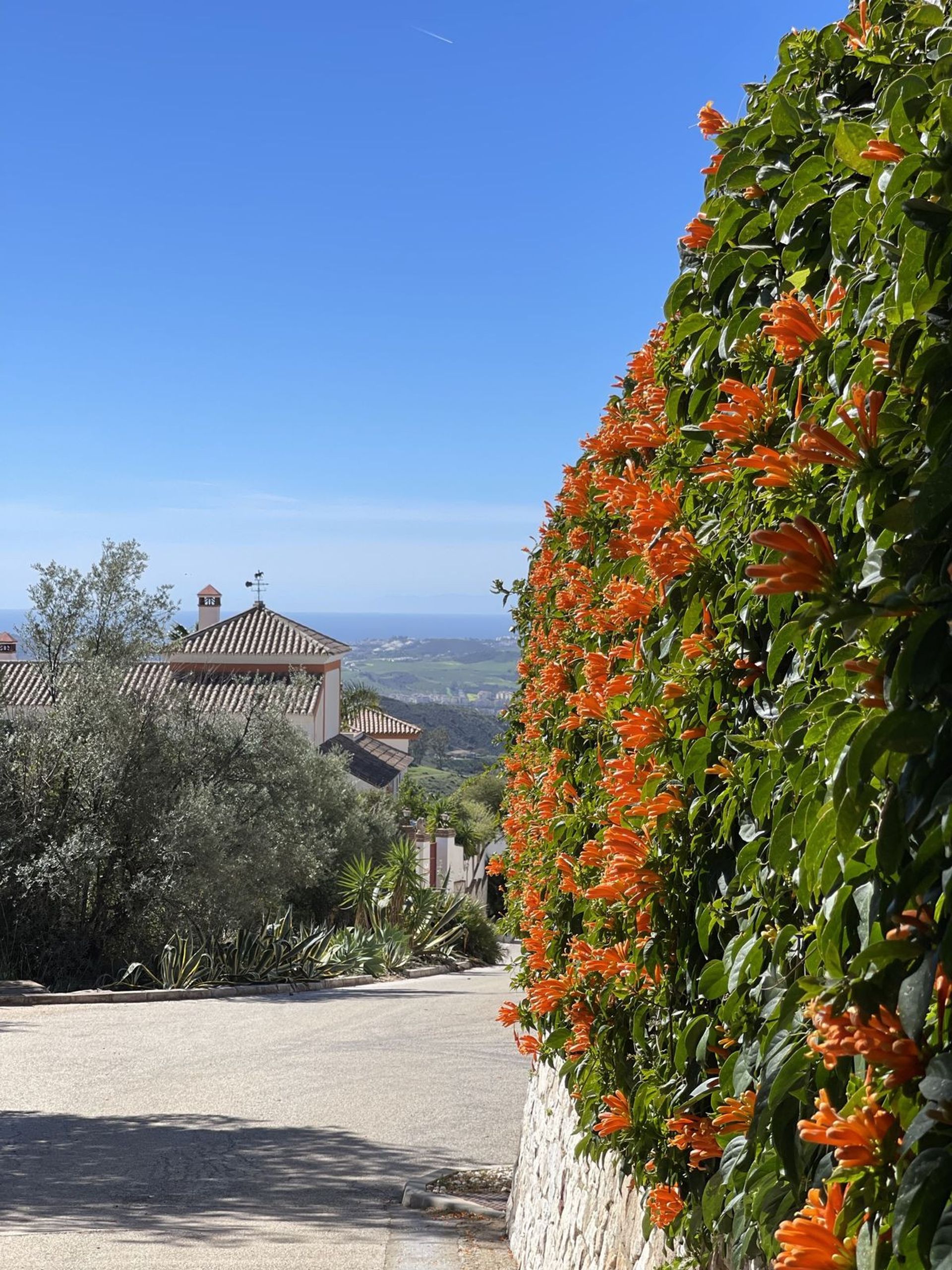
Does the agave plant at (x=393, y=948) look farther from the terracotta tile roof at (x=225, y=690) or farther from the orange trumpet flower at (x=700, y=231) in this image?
the orange trumpet flower at (x=700, y=231)

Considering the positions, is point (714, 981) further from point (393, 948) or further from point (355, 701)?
point (355, 701)

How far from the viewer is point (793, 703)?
1642 millimetres

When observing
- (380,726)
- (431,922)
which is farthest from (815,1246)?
(380,726)

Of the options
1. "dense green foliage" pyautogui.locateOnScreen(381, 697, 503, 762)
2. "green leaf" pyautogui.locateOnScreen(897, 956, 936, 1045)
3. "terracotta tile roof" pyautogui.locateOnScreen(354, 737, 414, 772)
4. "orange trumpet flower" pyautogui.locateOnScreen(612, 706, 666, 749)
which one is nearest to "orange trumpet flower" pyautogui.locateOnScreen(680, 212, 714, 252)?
"orange trumpet flower" pyautogui.locateOnScreen(612, 706, 666, 749)

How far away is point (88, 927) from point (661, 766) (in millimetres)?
15825

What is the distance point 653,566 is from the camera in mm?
2389

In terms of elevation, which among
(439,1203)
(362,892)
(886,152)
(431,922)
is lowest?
(431,922)

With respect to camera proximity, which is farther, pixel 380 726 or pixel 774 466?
pixel 380 726

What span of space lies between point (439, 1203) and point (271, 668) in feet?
116

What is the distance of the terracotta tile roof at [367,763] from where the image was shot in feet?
145

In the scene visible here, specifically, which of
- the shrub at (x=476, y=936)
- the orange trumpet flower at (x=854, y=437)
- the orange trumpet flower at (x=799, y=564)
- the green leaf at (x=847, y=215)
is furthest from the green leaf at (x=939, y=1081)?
the shrub at (x=476, y=936)

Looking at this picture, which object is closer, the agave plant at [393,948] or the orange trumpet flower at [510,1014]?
the orange trumpet flower at [510,1014]

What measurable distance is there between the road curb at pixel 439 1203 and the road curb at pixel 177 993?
29.9 ft

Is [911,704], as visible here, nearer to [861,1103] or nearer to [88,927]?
[861,1103]
